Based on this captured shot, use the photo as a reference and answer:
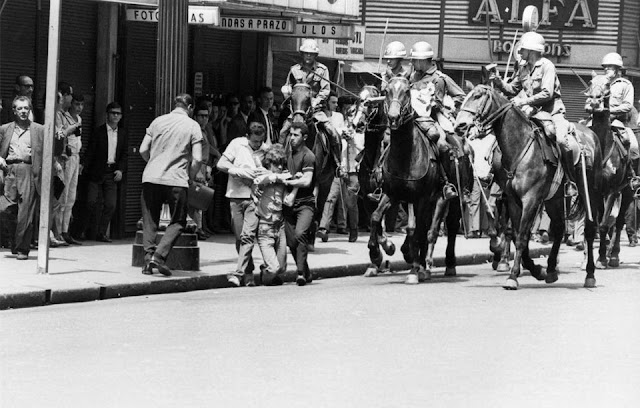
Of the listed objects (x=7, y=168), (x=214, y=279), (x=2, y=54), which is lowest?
(x=214, y=279)

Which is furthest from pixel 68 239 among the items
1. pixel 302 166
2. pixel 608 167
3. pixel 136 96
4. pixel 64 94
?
pixel 608 167

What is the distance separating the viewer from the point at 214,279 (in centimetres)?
1856

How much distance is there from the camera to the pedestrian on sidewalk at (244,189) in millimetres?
18438

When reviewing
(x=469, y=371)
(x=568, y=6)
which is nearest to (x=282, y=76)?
(x=568, y=6)

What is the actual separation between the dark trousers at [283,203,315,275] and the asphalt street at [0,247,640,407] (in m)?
0.64

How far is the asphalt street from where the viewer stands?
34.5ft

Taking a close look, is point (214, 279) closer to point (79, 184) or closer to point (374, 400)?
point (79, 184)

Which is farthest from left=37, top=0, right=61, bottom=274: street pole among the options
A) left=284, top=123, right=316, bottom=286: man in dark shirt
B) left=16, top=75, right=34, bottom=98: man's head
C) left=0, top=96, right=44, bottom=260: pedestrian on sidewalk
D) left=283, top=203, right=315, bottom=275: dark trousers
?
left=283, top=203, right=315, bottom=275: dark trousers

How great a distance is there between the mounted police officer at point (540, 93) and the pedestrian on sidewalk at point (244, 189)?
304cm

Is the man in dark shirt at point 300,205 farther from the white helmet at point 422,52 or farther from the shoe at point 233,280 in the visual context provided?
the white helmet at point 422,52

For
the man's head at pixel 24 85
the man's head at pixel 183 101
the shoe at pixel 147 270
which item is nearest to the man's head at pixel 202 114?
the man's head at pixel 24 85

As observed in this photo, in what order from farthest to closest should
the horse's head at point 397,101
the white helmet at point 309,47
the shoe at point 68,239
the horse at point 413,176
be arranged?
the white helmet at point 309,47, the shoe at point 68,239, the horse at point 413,176, the horse's head at point 397,101

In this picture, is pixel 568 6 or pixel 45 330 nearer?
pixel 45 330

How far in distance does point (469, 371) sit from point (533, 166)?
730 cm
